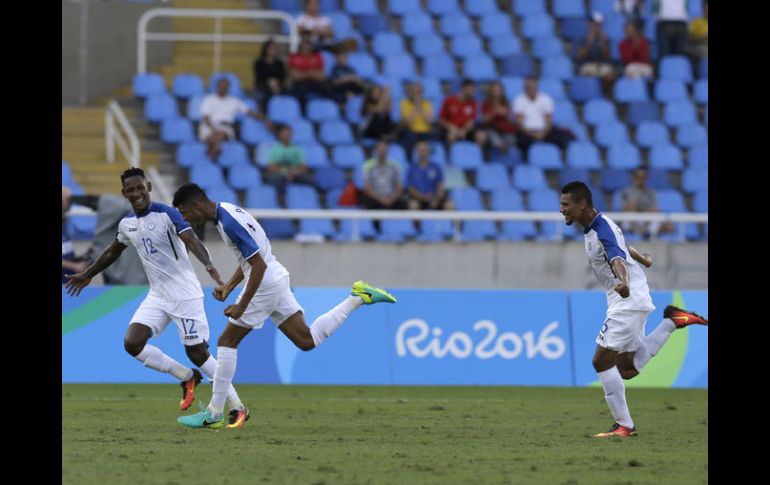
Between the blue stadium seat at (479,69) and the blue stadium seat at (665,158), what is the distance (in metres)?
3.35

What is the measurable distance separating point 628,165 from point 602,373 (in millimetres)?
15336

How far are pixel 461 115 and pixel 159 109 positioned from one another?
5.30m

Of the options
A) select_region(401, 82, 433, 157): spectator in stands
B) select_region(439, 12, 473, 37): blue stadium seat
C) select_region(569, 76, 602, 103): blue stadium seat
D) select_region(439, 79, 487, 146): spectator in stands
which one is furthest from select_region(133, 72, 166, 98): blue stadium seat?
select_region(569, 76, 602, 103): blue stadium seat

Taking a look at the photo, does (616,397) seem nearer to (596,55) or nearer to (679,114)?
(679,114)

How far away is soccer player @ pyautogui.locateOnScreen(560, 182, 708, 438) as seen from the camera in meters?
12.9

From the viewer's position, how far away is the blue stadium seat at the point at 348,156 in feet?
85.3

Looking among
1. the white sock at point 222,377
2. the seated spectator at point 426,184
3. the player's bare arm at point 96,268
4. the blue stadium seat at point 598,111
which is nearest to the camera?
the white sock at point 222,377

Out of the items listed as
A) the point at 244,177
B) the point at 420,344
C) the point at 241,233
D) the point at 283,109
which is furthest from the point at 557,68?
the point at 241,233

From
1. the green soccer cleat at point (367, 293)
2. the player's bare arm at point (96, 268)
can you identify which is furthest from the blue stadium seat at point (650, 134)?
the player's bare arm at point (96, 268)

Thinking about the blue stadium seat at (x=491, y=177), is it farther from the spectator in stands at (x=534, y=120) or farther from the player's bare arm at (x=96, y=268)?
the player's bare arm at (x=96, y=268)

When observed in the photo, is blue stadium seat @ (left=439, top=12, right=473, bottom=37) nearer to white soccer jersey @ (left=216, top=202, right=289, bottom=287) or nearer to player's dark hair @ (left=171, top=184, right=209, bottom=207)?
white soccer jersey @ (left=216, top=202, right=289, bottom=287)

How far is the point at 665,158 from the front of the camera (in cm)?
2862

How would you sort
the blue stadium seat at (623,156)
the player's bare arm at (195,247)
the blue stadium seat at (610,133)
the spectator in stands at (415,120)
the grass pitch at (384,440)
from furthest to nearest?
the blue stadium seat at (610,133) → the blue stadium seat at (623,156) → the spectator in stands at (415,120) → the player's bare arm at (195,247) → the grass pitch at (384,440)

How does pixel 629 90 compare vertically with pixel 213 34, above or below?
below
